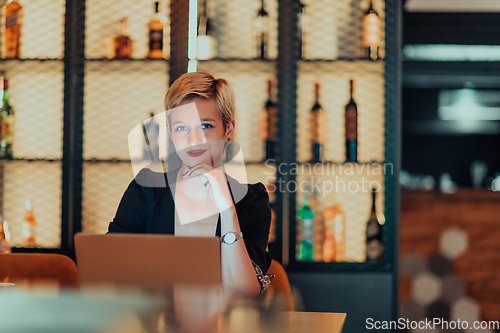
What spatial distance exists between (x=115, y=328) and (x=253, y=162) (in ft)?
4.62

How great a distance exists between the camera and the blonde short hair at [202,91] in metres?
1.11

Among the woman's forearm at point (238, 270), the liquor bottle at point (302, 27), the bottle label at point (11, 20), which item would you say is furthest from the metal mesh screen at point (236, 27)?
the woman's forearm at point (238, 270)

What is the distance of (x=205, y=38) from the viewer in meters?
1.84

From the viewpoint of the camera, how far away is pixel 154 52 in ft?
6.06

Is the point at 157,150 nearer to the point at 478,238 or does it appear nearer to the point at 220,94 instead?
the point at 220,94

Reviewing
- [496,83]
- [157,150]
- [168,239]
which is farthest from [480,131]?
[168,239]

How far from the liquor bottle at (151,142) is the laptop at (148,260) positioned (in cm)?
128

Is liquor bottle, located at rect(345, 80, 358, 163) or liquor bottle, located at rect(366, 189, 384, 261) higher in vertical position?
liquor bottle, located at rect(345, 80, 358, 163)

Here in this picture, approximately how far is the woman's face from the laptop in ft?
1.78

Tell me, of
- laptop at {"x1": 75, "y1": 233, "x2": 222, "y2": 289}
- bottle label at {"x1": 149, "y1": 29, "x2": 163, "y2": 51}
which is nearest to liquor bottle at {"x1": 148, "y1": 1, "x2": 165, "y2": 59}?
Answer: bottle label at {"x1": 149, "y1": 29, "x2": 163, "y2": 51}

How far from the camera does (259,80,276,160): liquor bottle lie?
179cm

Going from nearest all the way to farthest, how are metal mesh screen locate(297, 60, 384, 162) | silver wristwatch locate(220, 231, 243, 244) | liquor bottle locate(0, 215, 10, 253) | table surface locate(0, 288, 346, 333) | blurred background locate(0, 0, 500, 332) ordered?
table surface locate(0, 288, 346, 333)
silver wristwatch locate(220, 231, 243, 244)
liquor bottle locate(0, 215, 10, 253)
blurred background locate(0, 0, 500, 332)
metal mesh screen locate(297, 60, 384, 162)

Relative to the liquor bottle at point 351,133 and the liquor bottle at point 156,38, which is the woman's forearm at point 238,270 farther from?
the liquor bottle at point 156,38

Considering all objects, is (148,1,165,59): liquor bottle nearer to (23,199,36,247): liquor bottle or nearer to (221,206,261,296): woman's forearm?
(23,199,36,247): liquor bottle
